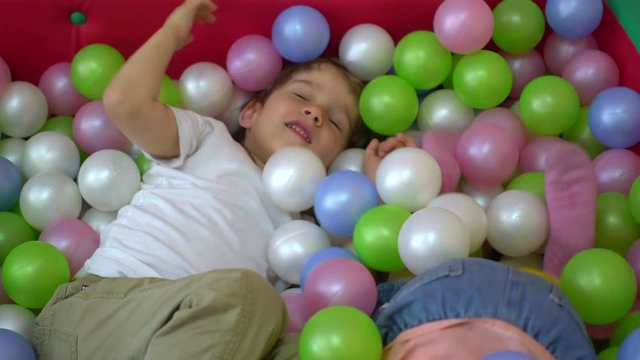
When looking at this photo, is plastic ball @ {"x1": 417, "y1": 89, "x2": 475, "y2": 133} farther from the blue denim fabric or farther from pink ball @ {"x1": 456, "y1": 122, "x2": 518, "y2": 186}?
the blue denim fabric

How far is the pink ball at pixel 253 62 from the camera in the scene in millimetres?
1614

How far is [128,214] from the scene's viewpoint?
1.41 m

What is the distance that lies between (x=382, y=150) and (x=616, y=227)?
426mm

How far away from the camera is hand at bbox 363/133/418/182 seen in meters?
1.49

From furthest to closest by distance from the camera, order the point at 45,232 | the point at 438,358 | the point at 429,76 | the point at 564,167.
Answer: the point at 429,76 < the point at 45,232 < the point at 564,167 < the point at 438,358

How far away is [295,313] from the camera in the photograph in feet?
4.12

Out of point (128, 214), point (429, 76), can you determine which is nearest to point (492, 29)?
point (429, 76)

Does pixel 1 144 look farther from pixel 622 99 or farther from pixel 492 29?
pixel 622 99

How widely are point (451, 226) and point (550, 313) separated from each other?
0.70ft

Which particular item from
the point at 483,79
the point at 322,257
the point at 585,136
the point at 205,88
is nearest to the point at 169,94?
the point at 205,88

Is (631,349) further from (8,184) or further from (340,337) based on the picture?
(8,184)

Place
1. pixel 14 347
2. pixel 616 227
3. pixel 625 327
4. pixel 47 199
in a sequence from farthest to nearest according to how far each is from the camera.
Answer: pixel 47 199 → pixel 616 227 → pixel 625 327 → pixel 14 347

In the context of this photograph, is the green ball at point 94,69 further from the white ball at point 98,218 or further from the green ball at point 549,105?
the green ball at point 549,105

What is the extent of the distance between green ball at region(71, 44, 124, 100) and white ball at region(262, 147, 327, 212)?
0.38 metres
